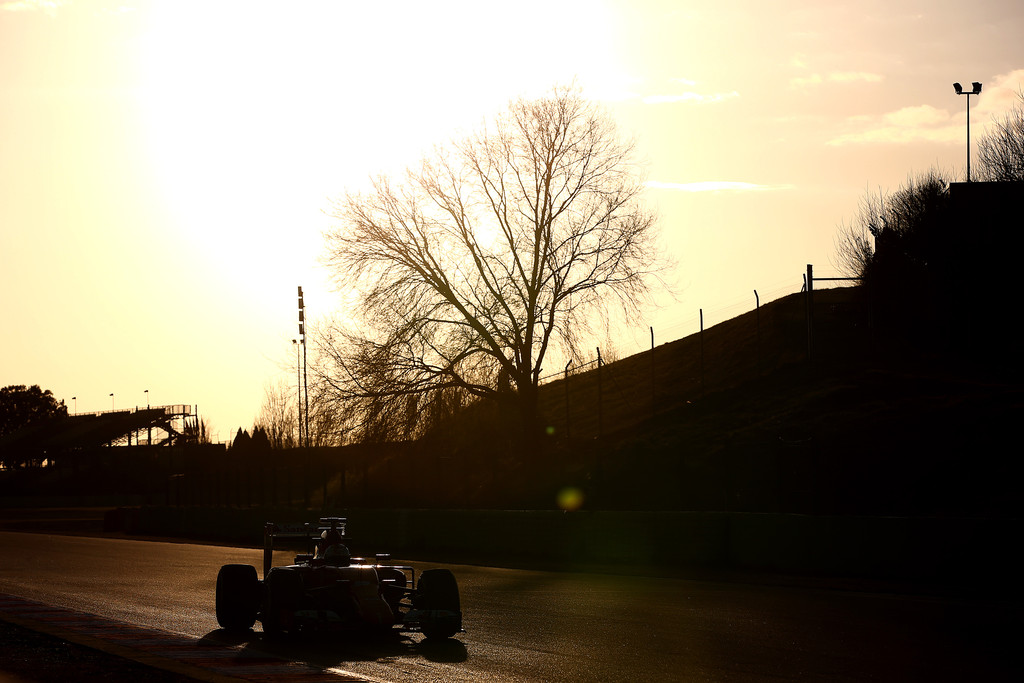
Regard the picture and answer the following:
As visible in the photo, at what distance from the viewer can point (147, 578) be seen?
772 inches

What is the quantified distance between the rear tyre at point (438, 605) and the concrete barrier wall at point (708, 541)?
316 inches

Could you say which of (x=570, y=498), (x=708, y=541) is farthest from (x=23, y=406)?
(x=708, y=541)

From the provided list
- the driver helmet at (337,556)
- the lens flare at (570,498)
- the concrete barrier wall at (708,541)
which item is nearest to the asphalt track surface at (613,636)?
the driver helmet at (337,556)

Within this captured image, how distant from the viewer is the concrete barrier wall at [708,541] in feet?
51.8

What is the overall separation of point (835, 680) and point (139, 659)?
227 inches

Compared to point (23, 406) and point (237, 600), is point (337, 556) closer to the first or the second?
point (237, 600)

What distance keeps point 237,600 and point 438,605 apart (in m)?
2.36

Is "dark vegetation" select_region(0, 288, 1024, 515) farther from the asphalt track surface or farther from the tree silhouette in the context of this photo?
the tree silhouette

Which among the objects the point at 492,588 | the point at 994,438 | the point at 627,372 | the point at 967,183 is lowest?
the point at 492,588

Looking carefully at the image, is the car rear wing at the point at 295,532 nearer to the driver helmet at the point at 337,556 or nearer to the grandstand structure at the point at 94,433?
the driver helmet at the point at 337,556

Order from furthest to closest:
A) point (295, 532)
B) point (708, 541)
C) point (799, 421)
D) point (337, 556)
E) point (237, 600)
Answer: point (799, 421) → point (708, 541) → point (295, 532) → point (237, 600) → point (337, 556)

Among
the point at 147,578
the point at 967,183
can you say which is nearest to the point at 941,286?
the point at 967,183

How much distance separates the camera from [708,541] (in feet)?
66.0

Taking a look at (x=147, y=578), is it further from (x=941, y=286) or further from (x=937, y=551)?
(x=941, y=286)
